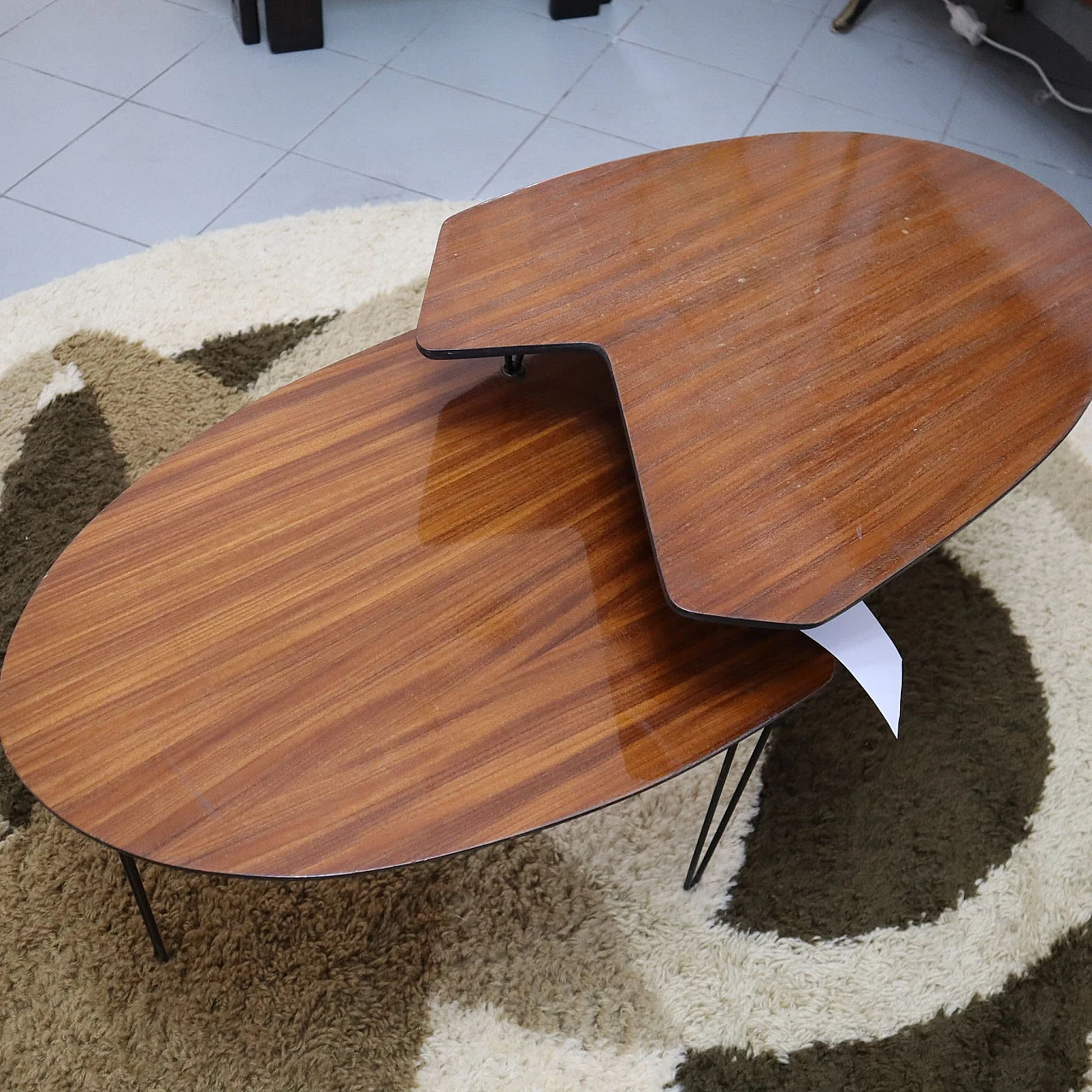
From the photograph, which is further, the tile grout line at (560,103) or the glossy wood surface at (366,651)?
the tile grout line at (560,103)

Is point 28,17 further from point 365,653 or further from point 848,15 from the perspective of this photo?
point 365,653

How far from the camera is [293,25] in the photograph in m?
2.47

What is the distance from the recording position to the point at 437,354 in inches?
49.3

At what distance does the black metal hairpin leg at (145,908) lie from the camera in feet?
3.57

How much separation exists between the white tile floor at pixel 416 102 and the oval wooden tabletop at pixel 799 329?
0.88m

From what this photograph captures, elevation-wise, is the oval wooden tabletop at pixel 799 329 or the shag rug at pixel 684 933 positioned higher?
the oval wooden tabletop at pixel 799 329

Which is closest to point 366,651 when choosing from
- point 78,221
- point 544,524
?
point 544,524

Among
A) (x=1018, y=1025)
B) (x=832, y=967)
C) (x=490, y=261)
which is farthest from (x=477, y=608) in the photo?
(x=1018, y=1025)

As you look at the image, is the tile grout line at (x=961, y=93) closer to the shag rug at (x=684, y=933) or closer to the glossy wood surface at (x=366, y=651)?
the shag rug at (x=684, y=933)

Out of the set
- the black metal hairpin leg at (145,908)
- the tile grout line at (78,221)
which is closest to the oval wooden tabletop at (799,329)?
the black metal hairpin leg at (145,908)

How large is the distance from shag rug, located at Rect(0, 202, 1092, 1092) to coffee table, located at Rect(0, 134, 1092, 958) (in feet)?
0.30

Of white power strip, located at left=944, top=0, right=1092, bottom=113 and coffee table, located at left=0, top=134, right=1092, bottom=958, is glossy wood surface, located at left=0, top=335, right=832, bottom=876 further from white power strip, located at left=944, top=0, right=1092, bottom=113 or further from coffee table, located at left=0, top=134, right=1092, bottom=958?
white power strip, located at left=944, top=0, right=1092, bottom=113

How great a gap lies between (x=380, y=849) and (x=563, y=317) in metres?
0.64

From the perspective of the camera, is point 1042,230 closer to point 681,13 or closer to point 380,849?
point 380,849
